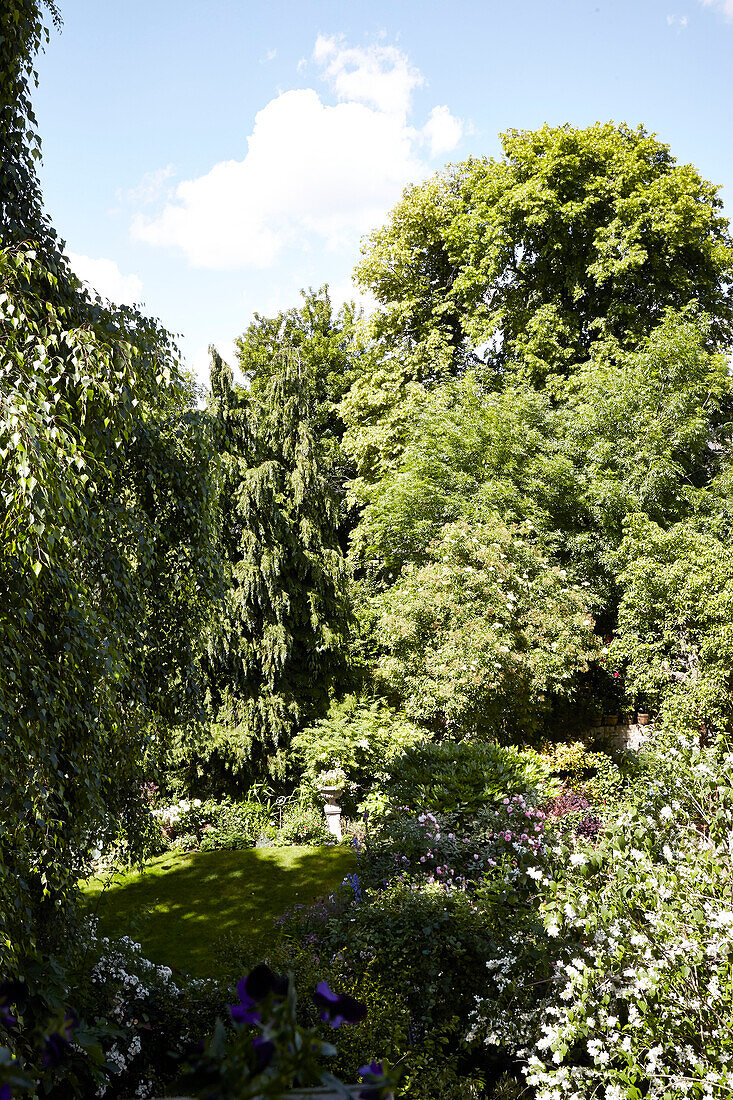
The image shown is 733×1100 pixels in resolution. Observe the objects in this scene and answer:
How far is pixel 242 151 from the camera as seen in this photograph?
23.6 ft

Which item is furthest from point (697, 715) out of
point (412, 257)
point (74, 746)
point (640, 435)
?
point (412, 257)

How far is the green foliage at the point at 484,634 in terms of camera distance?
912 cm

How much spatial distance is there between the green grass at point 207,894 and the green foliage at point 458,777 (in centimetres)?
181

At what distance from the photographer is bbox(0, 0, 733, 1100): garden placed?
3219mm

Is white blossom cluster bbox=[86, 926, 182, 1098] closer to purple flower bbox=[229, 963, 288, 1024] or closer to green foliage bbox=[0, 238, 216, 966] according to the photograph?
green foliage bbox=[0, 238, 216, 966]

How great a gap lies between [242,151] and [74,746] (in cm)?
620

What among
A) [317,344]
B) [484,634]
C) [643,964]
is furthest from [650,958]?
[317,344]

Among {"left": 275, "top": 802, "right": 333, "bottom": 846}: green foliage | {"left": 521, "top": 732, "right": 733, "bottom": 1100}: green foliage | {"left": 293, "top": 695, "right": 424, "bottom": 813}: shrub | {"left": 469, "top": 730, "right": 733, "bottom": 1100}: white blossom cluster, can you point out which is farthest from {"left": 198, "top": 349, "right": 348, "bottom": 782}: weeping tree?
{"left": 521, "top": 732, "right": 733, "bottom": 1100}: green foliage

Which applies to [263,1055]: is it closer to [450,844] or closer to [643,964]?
[643,964]

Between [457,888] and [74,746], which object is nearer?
[74,746]

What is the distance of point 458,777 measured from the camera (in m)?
6.80

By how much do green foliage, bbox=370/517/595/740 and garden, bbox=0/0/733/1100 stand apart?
6 cm

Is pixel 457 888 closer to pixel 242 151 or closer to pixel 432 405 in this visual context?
pixel 242 151

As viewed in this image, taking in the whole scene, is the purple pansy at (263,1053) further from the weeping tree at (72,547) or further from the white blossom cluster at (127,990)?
Result: the white blossom cluster at (127,990)
